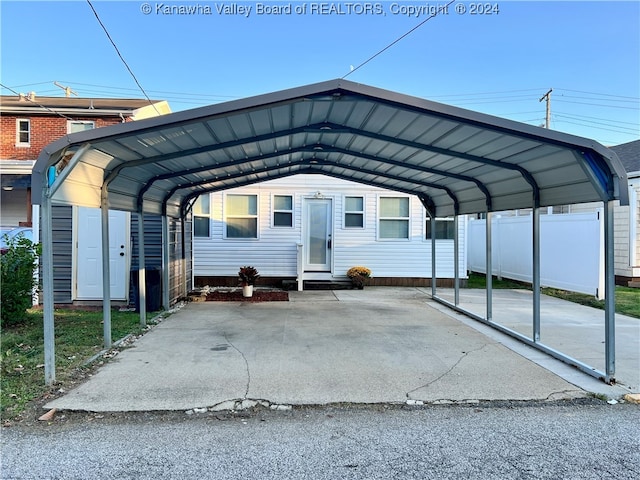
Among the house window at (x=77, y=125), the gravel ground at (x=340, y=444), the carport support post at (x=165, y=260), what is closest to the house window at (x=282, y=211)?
the carport support post at (x=165, y=260)

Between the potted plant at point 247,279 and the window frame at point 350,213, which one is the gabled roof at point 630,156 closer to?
the window frame at point 350,213

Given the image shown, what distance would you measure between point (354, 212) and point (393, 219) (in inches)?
47.7

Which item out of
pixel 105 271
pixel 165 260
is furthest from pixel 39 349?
pixel 165 260

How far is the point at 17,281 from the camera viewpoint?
6.76 metres

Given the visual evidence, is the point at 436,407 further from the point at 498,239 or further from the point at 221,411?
the point at 498,239

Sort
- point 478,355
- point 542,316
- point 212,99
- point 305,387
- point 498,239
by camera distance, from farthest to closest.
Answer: point 212,99
point 498,239
point 542,316
point 478,355
point 305,387

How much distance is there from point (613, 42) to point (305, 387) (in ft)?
36.3

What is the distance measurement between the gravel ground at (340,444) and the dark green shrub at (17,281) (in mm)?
4123

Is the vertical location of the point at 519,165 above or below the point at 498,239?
above

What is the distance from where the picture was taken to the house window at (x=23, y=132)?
11930 mm

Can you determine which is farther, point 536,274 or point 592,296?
point 592,296

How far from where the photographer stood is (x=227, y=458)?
2.96 metres

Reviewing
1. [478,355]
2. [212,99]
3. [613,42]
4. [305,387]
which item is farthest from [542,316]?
[212,99]

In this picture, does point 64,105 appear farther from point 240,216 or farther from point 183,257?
point 183,257
